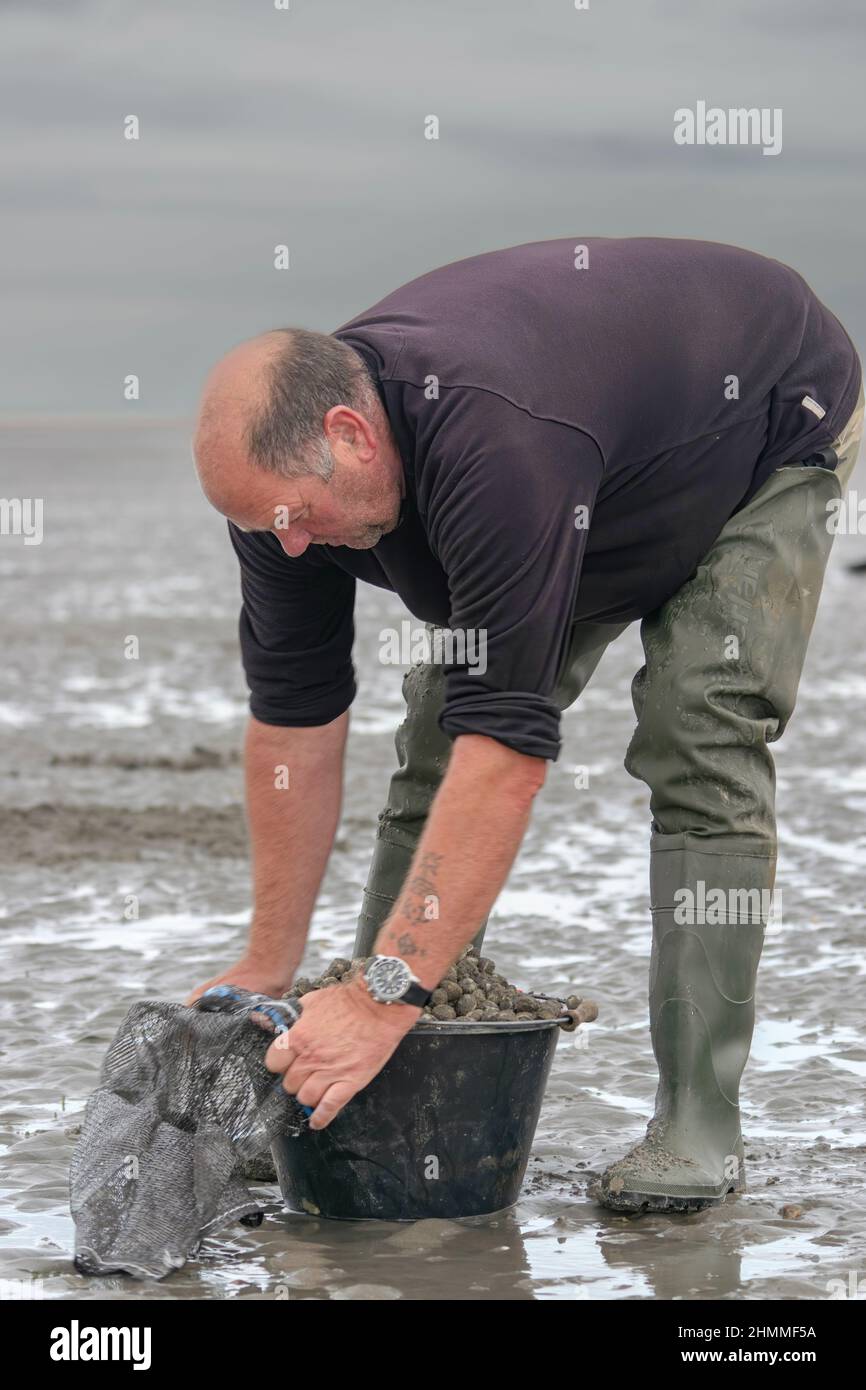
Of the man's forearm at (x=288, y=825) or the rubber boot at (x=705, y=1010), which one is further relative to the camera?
the man's forearm at (x=288, y=825)

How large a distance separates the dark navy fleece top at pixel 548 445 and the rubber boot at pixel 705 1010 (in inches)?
21.7

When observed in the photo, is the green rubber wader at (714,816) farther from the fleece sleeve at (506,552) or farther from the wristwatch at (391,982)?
the wristwatch at (391,982)

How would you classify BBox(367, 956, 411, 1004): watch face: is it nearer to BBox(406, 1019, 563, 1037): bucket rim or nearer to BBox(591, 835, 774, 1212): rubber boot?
BBox(406, 1019, 563, 1037): bucket rim

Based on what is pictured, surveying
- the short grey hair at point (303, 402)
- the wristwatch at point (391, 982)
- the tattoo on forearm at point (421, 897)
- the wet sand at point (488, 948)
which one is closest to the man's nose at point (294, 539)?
the short grey hair at point (303, 402)

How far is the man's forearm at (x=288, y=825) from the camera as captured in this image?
399 cm

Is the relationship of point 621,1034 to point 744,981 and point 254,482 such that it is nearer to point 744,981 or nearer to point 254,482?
point 744,981

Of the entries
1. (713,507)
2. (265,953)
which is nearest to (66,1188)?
(265,953)

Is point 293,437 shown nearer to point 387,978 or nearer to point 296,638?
point 296,638

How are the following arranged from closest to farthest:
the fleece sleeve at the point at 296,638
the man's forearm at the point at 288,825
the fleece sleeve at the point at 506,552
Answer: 1. the fleece sleeve at the point at 506,552
2. the fleece sleeve at the point at 296,638
3. the man's forearm at the point at 288,825

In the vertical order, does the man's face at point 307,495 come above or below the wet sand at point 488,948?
above

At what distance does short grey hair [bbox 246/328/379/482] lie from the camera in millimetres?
3254

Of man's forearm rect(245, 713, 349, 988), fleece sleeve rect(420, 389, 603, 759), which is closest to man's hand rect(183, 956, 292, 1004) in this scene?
man's forearm rect(245, 713, 349, 988)

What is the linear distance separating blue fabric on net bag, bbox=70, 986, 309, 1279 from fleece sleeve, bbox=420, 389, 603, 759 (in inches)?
28.2

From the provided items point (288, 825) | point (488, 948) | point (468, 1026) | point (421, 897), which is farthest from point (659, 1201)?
point (488, 948)
